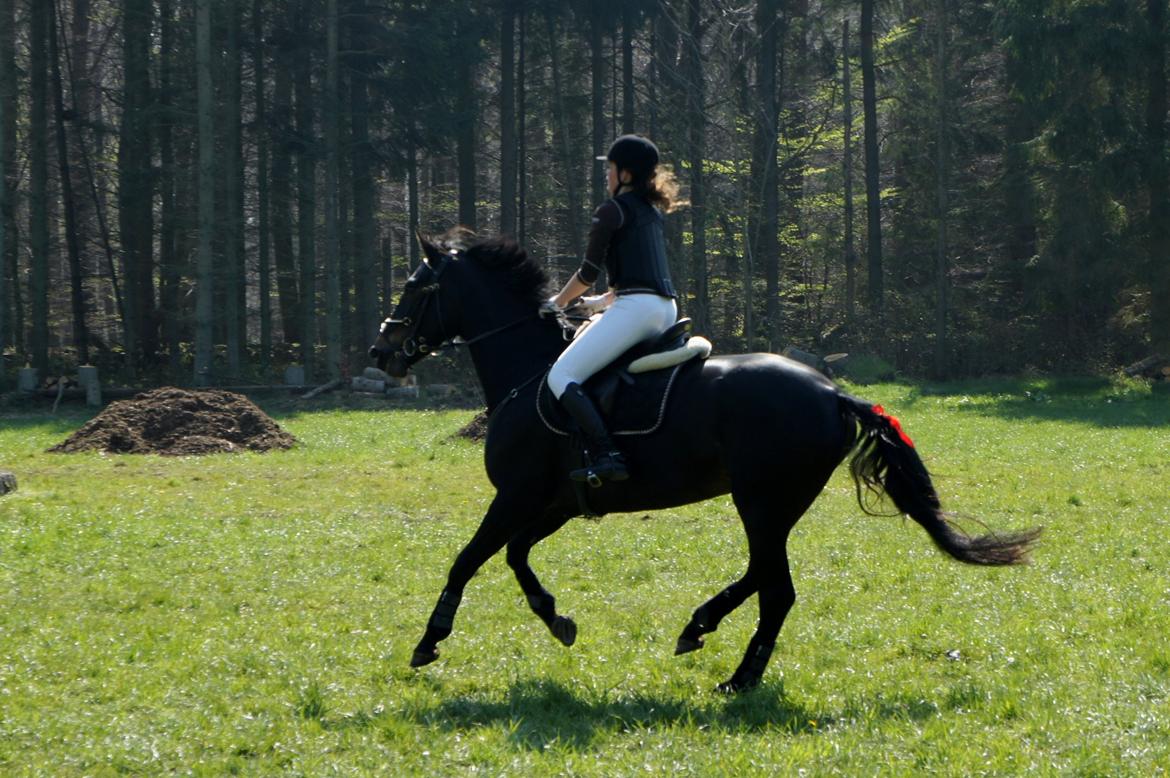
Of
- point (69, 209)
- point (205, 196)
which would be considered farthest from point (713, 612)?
point (69, 209)

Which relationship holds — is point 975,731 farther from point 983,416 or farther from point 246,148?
point 246,148

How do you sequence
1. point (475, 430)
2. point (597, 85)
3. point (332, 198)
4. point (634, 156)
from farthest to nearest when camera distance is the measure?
point (597, 85) < point (332, 198) < point (475, 430) < point (634, 156)

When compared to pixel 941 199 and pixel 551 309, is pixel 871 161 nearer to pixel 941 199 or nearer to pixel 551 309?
pixel 941 199

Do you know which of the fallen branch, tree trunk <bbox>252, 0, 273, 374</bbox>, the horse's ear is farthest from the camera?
tree trunk <bbox>252, 0, 273, 374</bbox>

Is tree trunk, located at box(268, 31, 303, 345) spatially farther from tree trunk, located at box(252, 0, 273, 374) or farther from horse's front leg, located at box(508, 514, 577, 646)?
horse's front leg, located at box(508, 514, 577, 646)

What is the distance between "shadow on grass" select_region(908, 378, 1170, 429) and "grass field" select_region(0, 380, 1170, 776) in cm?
1225

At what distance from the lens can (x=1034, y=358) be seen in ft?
131

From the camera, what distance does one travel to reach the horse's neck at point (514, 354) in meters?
8.49

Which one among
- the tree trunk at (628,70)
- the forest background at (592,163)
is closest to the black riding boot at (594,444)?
the forest background at (592,163)

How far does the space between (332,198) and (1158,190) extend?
24.3m

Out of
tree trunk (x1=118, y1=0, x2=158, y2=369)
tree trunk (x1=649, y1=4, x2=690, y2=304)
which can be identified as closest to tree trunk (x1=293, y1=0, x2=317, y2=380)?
tree trunk (x1=118, y1=0, x2=158, y2=369)

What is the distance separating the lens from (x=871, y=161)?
41.9 metres

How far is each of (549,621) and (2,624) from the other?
401cm

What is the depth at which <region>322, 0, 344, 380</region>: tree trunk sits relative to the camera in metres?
37.0
